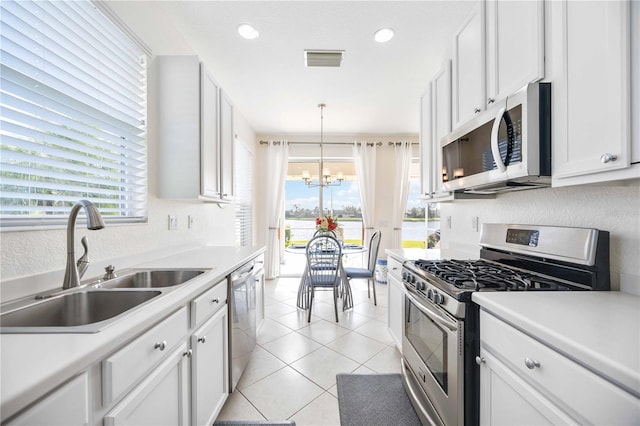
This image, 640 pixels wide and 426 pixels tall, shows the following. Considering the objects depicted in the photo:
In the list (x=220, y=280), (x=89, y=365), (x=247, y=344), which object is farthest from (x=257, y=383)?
(x=89, y=365)

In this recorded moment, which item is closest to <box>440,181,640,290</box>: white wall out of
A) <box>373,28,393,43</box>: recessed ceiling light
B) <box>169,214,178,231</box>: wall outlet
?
<box>373,28,393,43</box>: recessed ceiling light

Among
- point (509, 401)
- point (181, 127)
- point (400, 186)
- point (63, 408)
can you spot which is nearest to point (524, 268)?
point (509, 401)

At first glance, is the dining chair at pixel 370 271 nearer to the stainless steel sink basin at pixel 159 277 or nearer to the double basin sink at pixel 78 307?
the stainless steel sink basin at pixel 159 277

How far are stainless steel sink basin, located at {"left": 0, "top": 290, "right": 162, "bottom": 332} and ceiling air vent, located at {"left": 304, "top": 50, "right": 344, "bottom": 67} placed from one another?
230 centimetres

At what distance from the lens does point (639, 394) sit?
58cm

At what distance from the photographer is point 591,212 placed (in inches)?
49.6

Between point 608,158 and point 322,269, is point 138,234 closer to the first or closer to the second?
point 322,269

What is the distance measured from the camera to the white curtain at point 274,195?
4.82 metres

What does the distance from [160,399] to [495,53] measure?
7.23ft

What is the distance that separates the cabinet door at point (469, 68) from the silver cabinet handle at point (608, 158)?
79 centimetres

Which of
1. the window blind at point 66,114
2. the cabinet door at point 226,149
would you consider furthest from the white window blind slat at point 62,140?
the cabinet door at point 226,149

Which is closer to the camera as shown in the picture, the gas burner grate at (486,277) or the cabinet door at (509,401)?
the cabinet door at (509,401)

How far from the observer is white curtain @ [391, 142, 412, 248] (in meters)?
4.88

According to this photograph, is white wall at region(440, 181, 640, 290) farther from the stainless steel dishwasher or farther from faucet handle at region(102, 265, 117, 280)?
faucet handle at region(102, 265, 117, 280)
